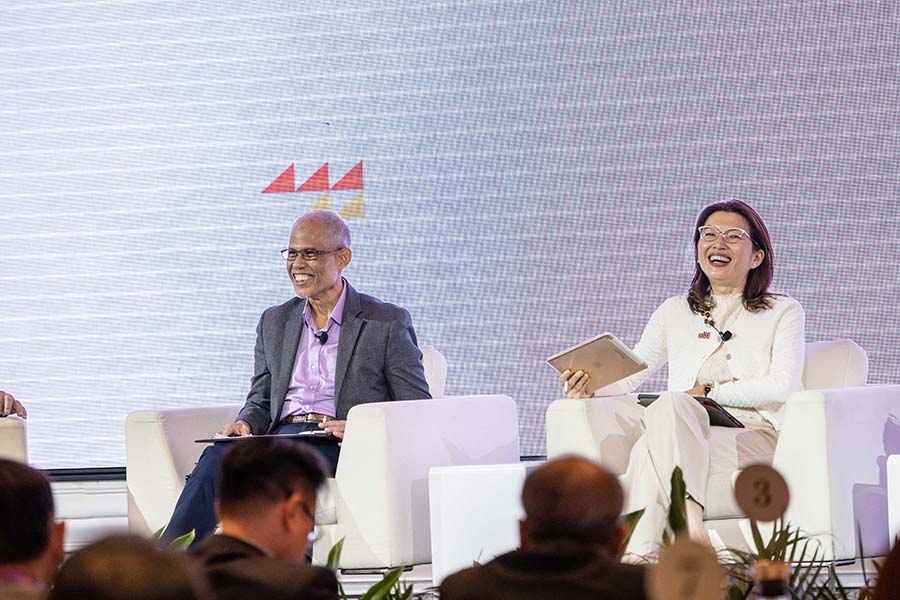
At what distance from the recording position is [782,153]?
17.3ft

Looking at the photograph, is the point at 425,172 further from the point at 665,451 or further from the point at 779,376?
the point at 665,451

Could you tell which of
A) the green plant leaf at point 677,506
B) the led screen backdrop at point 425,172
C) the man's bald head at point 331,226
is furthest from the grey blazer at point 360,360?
the green plant leaf at point 677,506

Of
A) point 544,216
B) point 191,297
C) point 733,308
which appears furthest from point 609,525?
point 191,297

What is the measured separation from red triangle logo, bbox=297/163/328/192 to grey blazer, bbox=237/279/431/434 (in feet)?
3.26

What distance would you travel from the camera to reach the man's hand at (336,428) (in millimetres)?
4285

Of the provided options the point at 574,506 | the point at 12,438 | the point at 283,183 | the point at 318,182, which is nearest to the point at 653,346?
the point at 318,182

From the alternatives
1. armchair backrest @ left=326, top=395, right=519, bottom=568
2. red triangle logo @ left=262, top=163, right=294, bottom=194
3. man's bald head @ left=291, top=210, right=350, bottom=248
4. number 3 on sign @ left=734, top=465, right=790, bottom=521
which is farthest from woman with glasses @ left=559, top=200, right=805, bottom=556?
number 3 on sign @ left=734, top=465, right=790, bottom=521

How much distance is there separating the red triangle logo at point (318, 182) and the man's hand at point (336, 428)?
60.0 inches

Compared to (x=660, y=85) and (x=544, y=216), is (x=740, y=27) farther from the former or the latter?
(x=544, y=216)

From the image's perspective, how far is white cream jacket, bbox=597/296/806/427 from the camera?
4324 mm

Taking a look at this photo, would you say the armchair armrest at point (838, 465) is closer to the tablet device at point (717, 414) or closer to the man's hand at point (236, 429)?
the tablet device at point (717, 414)

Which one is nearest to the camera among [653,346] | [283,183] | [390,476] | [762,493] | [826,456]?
[762,493]

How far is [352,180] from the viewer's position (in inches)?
221

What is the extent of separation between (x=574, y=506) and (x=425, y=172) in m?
3.74
